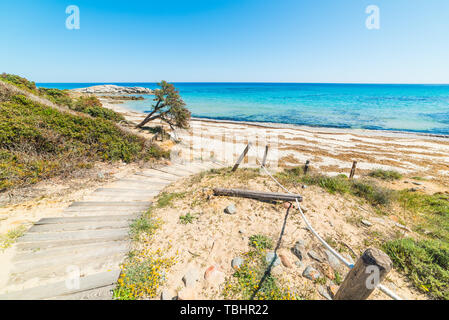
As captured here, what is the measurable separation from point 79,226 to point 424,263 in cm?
827

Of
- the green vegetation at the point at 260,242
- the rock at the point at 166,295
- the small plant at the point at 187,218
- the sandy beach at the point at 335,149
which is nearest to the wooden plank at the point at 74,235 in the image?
the small plant at the point at 187,218

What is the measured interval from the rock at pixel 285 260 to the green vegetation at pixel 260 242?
0.28 m

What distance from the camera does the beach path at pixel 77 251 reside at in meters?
2.98

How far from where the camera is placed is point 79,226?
172 inches

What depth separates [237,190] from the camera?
5.84 metres

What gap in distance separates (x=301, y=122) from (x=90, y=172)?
2969 cm

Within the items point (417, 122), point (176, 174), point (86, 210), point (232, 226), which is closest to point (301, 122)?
point (417, 122)

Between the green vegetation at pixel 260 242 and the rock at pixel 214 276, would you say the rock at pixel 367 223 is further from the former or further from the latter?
the rock at pixel 214 276

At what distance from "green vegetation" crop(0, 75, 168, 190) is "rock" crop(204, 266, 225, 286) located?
653 cm

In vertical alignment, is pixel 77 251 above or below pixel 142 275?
above

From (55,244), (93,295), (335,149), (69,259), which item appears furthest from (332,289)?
(335,149)

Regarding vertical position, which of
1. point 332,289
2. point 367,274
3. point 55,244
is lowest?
point 332,289

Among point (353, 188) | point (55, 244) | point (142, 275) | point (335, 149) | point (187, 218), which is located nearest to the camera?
point (142, 275)

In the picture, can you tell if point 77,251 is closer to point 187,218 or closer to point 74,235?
point 74,235
